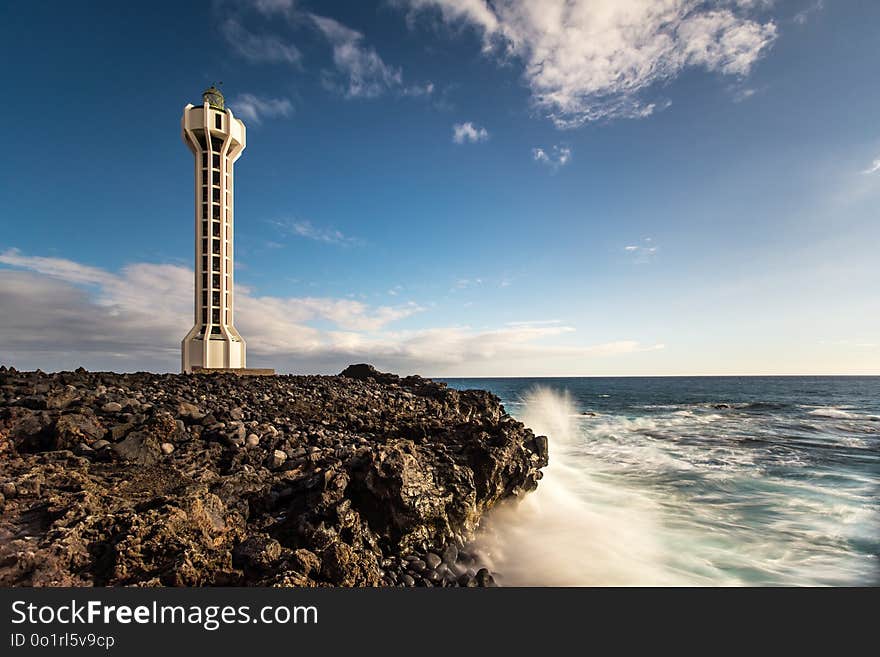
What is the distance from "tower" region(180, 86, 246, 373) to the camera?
23.6 meters

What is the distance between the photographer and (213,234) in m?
24.5

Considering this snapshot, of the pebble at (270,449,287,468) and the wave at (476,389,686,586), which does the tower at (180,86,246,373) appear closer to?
the pebble at (270,449,287,468)

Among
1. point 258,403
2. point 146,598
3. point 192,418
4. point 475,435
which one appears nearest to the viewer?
point 146,598

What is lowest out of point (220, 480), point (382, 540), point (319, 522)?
point (382, 540)

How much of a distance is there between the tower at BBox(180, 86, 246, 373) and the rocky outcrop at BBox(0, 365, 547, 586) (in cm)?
1199

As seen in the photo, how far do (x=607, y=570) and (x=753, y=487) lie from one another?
915 cm

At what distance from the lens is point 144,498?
5.33 meters

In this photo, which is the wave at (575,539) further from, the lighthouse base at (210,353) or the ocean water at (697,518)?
the lighthouse base at (210,353)

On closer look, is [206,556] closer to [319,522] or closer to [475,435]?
[319,522]

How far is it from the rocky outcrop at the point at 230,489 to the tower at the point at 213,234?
12.0 meters

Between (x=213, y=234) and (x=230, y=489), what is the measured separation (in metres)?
23.3

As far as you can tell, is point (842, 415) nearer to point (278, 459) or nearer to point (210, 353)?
point (278, 459)

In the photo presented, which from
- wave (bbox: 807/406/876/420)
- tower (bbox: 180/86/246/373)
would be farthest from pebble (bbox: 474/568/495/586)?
wave (bbox: 807/406/876/420)

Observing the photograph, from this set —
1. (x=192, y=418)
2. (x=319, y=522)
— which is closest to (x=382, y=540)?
(x=319, y=522)
